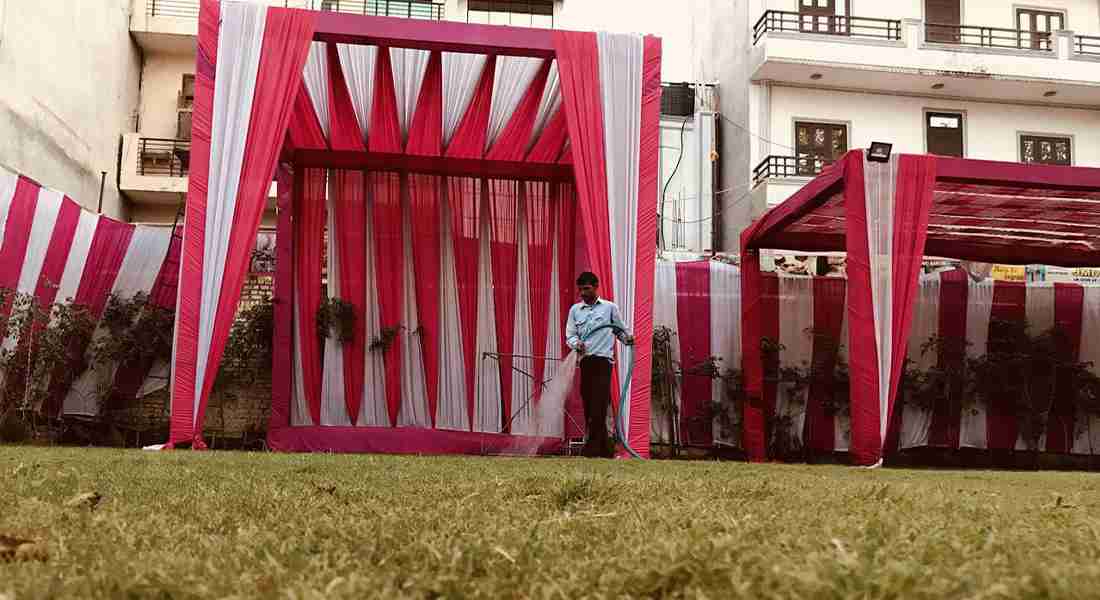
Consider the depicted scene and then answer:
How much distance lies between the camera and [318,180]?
10.8 m

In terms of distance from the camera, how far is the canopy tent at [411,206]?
830 centimetres

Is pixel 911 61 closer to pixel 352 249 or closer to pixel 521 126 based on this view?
pixel 521 126

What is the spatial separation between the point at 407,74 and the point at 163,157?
8726 mm

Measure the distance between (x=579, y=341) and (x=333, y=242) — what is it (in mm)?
3781

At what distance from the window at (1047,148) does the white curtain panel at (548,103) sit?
37.0 ft

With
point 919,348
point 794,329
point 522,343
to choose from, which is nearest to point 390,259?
point 522,343

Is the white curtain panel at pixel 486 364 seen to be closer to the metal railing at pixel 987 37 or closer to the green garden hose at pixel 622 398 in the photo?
the green garden hose at pixel 622 398

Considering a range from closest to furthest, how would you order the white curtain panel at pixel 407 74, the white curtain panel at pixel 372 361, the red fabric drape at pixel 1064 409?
the white curtain panel at pixel 407 74
the white curtain panel at pixel 372 361
the red fabric drape at pixel 1064 409

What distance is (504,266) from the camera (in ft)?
36.0

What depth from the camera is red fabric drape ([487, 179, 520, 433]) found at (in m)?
10.9

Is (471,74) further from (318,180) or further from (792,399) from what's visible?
(792,399)

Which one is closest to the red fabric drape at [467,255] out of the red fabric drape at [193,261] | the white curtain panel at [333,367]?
the white curtain panel at [333,367]

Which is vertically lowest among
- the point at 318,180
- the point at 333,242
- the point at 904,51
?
the point at 333,242

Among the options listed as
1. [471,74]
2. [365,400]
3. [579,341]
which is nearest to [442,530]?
[579,341]
